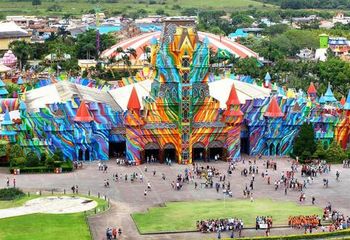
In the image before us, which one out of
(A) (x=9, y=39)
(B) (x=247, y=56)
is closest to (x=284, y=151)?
(B) (x=247, y=56)

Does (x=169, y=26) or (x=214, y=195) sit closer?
(x=214, y=195)

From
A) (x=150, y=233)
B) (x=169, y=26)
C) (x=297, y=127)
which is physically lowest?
(x=150, y=233)

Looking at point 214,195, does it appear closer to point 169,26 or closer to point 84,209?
point 84,209

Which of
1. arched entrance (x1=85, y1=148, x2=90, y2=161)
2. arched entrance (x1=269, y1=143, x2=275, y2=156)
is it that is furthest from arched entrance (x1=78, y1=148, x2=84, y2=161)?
arched entrance (x1=269, y1=143, x2=275, y2=156)

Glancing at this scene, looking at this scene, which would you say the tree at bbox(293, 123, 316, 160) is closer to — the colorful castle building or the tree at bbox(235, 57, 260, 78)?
the colorful castle building

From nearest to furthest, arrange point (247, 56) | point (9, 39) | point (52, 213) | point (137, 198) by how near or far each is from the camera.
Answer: point (52, 213) → point (137, 198) → point (247, 56) → point (9, 39)

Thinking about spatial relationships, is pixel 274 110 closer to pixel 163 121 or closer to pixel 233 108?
pixel 233 108
